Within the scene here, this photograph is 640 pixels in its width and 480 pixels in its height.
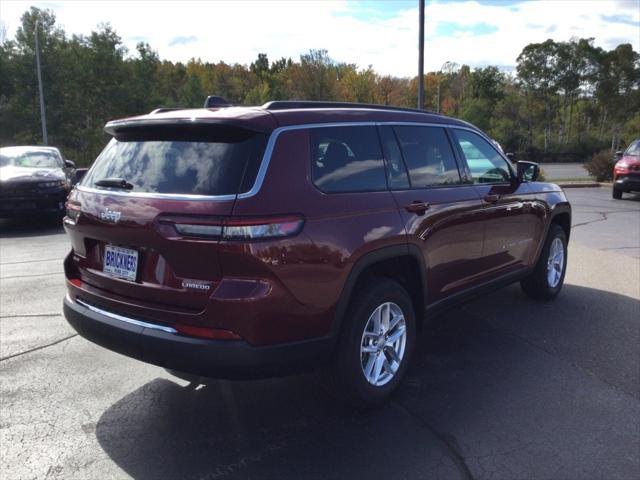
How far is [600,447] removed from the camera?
321 cm

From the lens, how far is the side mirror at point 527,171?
5.38 metres

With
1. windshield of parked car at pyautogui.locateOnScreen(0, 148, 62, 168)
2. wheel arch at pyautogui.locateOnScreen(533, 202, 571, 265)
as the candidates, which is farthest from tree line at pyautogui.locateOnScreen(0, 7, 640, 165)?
wheel arch at pyautogui.locateOnScreen(533, 202, 571, 265)

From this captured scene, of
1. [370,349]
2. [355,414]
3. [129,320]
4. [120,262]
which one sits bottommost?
[355,414]

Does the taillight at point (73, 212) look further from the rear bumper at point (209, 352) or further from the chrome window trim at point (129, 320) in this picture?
the rear bumper at point (209, 352)

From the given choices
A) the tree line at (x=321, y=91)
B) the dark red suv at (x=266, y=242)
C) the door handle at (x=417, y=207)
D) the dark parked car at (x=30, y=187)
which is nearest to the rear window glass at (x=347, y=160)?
the dark red suv at (x=266, y=242)

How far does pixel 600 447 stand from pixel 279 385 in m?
2.04

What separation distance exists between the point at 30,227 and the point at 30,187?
1139 mm

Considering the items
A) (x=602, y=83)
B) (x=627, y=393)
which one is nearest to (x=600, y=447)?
(x=627, y=393)

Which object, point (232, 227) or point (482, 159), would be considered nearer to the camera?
point (232, 227)

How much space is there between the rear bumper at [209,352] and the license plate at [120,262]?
0.26m

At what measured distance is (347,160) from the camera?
3.49 metres

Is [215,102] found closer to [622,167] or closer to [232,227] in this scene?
[232,227]

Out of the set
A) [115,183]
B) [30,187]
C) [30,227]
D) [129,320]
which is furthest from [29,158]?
[129,320]

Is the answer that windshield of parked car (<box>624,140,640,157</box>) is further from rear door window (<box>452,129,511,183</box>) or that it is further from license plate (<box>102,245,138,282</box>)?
license plate (<box>102,245,138,282</box>)
